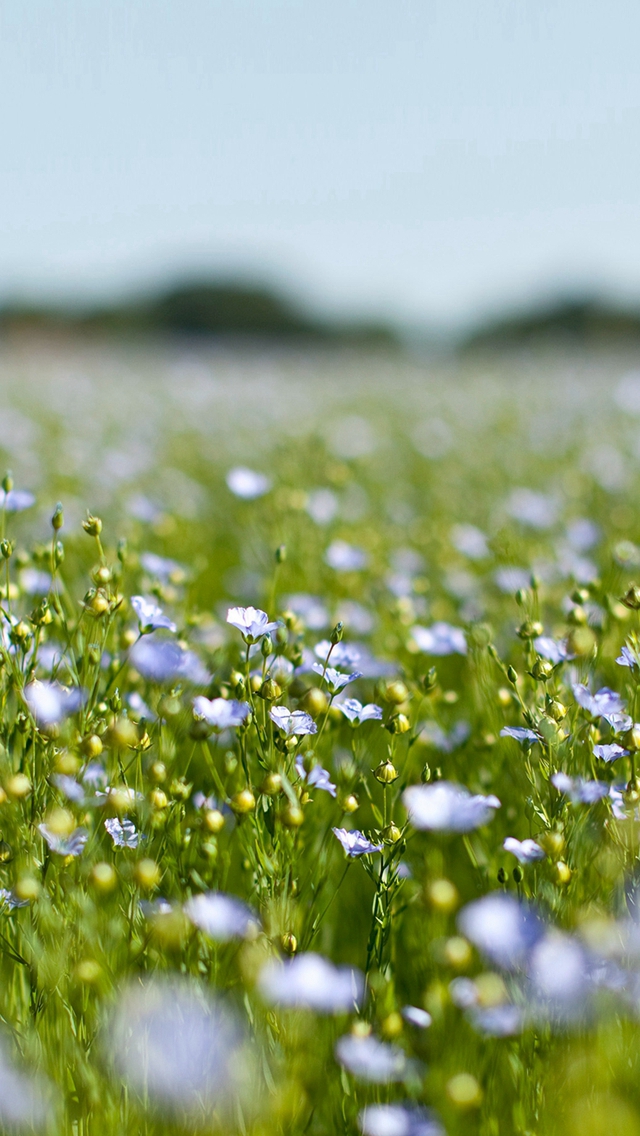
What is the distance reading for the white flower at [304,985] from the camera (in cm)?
81

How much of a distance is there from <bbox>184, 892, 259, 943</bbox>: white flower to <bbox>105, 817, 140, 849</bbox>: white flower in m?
0.11

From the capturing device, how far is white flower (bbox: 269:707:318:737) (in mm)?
1146

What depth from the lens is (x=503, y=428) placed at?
5.86 meters

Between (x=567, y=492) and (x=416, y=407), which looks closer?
(x=567, y=492)

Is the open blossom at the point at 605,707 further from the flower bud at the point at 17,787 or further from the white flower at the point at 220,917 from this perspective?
the flower bud at the point at 17,787

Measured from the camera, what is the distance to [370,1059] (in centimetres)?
91

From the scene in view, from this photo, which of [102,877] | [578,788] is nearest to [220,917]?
[102,877]

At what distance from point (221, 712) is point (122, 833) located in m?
0.21

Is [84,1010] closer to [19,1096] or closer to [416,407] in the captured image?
[19,1096]

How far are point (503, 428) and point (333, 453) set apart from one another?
191 centimetres

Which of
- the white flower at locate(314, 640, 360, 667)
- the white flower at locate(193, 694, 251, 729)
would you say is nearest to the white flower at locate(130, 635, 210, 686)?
the white flower at locate(193, 694, 251, 729)

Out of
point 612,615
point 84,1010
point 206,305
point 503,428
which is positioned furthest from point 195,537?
point 206,305

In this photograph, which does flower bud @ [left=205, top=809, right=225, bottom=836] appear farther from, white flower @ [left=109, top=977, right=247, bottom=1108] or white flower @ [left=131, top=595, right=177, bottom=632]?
white flower @ [left=131, top=595, right=177, bottom=632]

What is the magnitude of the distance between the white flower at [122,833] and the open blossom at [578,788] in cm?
52
